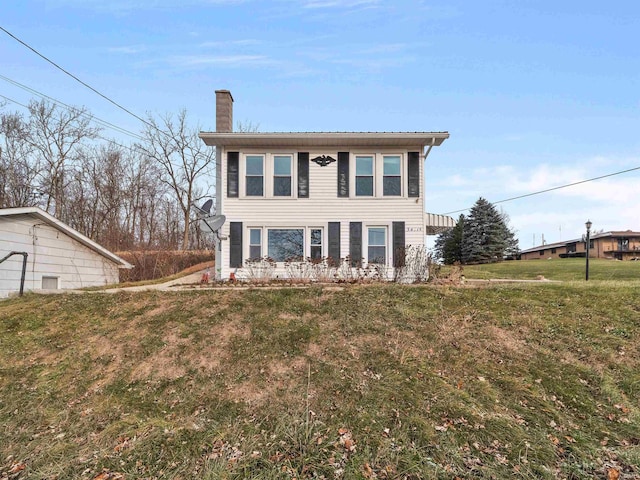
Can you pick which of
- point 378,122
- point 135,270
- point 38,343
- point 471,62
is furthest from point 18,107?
point 471,62

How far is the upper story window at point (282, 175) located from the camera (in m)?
12.9

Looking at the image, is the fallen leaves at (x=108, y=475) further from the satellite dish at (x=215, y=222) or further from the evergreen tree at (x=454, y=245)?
the evergreen tree at (x=454, y=245)

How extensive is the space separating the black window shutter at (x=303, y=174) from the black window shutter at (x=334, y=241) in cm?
138

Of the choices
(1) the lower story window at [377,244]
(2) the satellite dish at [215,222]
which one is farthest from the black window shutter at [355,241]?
(2) the satellite dish at [215,222]

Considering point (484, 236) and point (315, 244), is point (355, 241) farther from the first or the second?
point (484, 236)

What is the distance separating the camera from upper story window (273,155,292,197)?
12.9 m

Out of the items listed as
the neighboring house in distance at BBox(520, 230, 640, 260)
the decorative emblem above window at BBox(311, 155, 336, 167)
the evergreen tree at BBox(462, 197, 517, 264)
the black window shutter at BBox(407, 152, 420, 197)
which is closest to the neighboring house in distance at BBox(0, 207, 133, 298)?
the decorative emblem above window at BBox(311, 155, 336, 167)

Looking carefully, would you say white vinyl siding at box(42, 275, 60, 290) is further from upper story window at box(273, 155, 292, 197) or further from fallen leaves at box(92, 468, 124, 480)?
fallen leaves at box(92, 468, 124, 480)

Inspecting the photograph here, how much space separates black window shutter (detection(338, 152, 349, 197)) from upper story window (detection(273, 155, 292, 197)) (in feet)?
5.55

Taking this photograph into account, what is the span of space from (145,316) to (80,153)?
23.6 m

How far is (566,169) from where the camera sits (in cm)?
2006

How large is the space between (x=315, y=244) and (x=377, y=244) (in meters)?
2.08

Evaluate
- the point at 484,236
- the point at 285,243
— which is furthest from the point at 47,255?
the point at 484,236

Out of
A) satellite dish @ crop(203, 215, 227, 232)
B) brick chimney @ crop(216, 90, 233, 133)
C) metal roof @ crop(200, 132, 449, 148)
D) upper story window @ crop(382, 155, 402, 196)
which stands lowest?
satellite dish @ crop(203, 215, 227, 232)
